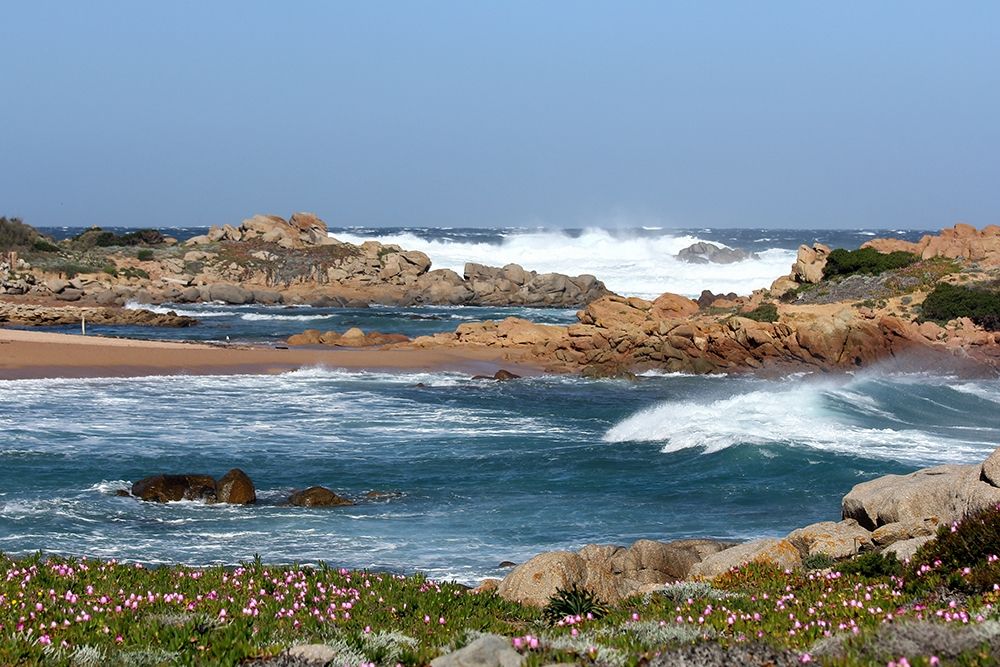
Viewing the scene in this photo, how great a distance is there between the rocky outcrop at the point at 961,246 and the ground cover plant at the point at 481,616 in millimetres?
41055

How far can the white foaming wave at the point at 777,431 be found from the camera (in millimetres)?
22406

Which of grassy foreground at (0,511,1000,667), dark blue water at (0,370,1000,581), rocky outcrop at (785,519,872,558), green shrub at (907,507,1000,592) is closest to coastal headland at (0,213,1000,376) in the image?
dark blue water at (0,370,1000,581)

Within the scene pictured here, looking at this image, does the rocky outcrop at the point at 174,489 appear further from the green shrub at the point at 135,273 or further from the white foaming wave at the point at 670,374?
the green shrub at the point at 135,273

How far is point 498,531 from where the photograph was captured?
16047 mm

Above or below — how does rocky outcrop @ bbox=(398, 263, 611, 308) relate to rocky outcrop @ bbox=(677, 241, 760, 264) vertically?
below

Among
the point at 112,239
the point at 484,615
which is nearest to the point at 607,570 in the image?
the point at 484,615

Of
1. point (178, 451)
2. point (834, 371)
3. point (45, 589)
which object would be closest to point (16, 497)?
point (178, 451)

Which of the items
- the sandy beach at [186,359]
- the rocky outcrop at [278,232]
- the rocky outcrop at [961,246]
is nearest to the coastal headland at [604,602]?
the sandy beach at [186,359]

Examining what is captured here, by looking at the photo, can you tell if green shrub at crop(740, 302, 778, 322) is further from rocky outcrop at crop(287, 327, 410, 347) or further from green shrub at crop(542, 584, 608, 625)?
green shrub at crop(542, 584, 608, 625)

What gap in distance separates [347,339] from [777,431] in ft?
85.3

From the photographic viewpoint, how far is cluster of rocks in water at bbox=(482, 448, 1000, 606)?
405 inches

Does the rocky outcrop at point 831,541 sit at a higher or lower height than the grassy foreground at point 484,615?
lower

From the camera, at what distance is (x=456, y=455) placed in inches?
871

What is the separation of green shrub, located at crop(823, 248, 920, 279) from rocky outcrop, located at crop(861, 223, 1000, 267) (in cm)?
107
